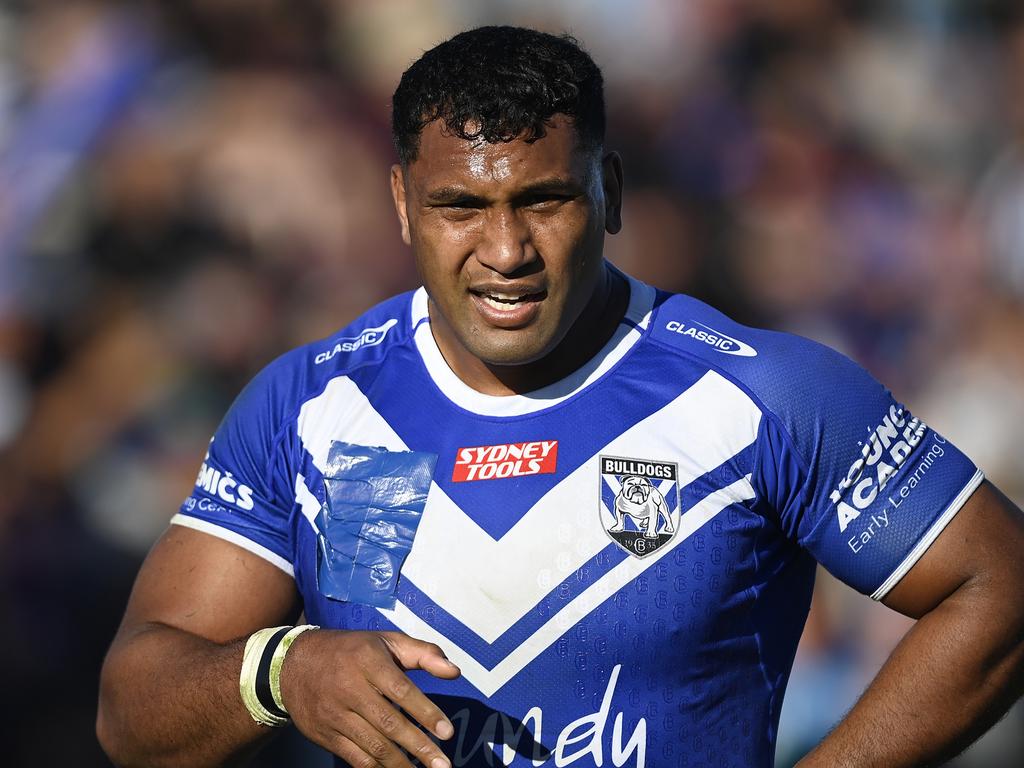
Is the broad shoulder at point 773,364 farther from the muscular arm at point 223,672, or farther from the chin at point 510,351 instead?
the muscular arm at point 223,672

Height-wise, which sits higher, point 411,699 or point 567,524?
point 567,524

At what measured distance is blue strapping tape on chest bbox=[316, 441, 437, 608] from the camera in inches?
120

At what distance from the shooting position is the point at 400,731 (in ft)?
8.45

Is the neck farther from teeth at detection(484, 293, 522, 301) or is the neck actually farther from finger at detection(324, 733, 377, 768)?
finger at detection(324, 733, 377, 768)

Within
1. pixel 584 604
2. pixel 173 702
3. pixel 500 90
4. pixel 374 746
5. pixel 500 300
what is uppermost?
pixel 500 90

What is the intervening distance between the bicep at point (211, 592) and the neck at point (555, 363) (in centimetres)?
66

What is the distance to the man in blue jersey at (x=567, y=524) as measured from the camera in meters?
2.92

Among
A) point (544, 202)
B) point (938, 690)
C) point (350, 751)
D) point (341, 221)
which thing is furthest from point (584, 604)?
→ point (341, 221)

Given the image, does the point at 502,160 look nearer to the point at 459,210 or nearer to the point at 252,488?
the point at 459,210

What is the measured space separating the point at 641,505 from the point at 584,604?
0.24 meters

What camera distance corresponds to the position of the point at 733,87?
6.96m

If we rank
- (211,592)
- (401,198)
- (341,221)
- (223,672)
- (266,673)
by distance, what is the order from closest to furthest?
(266,673) → (223,672) → (211,592) → (401,198) → (341,221)

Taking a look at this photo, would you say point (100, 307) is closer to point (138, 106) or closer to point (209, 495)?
point (138, 106)

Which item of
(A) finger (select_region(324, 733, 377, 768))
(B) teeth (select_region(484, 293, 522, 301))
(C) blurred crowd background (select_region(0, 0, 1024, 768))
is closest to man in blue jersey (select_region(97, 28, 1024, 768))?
(B) teeth (select_region(484, 293, 522, 301))
